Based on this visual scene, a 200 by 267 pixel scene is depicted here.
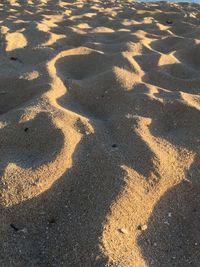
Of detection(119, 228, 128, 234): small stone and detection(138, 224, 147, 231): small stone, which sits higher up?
detection(119, 228, 128, 234): small stone

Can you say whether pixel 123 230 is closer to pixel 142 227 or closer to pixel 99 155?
Answer: pixel 142 227

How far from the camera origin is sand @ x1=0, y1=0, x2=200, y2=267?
1625mm

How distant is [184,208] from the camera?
183cm

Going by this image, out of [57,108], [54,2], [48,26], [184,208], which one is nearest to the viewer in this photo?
[184,208]

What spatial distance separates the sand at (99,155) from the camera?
1625 mm

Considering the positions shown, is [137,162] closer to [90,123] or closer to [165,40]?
[90,123]

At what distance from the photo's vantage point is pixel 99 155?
203 cm

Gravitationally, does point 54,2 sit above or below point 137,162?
below

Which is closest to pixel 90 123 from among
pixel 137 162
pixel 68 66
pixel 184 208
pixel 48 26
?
pixel 137 162

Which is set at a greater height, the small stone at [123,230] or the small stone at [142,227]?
the small stone at [123,230]

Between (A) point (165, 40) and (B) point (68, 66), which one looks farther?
(A) point (165, 40)

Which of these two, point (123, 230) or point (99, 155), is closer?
point (123, 230)

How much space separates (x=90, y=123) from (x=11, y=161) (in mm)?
517

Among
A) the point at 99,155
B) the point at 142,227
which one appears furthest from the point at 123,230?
the point at 99,155
